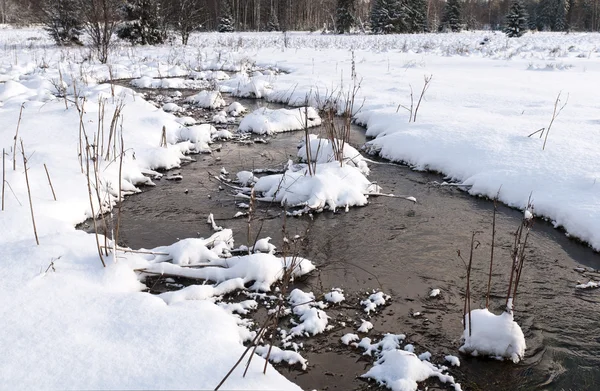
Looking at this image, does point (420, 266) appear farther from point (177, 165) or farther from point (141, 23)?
point (141, 23)

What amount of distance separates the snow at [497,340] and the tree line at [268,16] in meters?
6.79

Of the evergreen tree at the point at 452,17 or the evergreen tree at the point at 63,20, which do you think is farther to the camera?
the evergreen tree at the point at 452,17

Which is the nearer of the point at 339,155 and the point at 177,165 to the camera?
the point at 339,155

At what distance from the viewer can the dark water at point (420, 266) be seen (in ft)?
8.58

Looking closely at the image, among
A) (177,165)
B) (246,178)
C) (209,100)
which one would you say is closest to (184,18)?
(209,100)

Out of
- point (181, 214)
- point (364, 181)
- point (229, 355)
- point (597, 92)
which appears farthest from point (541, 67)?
point (229, 355)

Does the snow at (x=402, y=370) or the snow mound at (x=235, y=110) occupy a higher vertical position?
the snow mound at (x=235, y=110)

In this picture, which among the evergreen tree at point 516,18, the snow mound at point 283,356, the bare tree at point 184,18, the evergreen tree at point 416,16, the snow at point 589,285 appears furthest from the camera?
the evergreen tree at point 416,16

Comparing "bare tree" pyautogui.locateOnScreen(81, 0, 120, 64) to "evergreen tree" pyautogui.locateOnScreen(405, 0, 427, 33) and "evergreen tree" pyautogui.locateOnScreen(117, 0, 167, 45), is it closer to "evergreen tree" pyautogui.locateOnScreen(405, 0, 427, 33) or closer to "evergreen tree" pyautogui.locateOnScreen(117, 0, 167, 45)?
"evergreen tree" pyautogui.locateOnScreen(117, 0, 167, 45)

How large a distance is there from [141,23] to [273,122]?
514 inches

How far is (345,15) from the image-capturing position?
3272 cm

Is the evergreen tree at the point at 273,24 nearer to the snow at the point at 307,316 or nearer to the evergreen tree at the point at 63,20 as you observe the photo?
the evergreen tree at the point at 63,20

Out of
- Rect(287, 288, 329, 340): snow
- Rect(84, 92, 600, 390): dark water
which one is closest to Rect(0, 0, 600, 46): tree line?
Rect(84, 92, 600, 390): dark water

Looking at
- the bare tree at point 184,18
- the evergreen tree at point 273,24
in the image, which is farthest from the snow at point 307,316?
the evergreen tree at point 273,24
